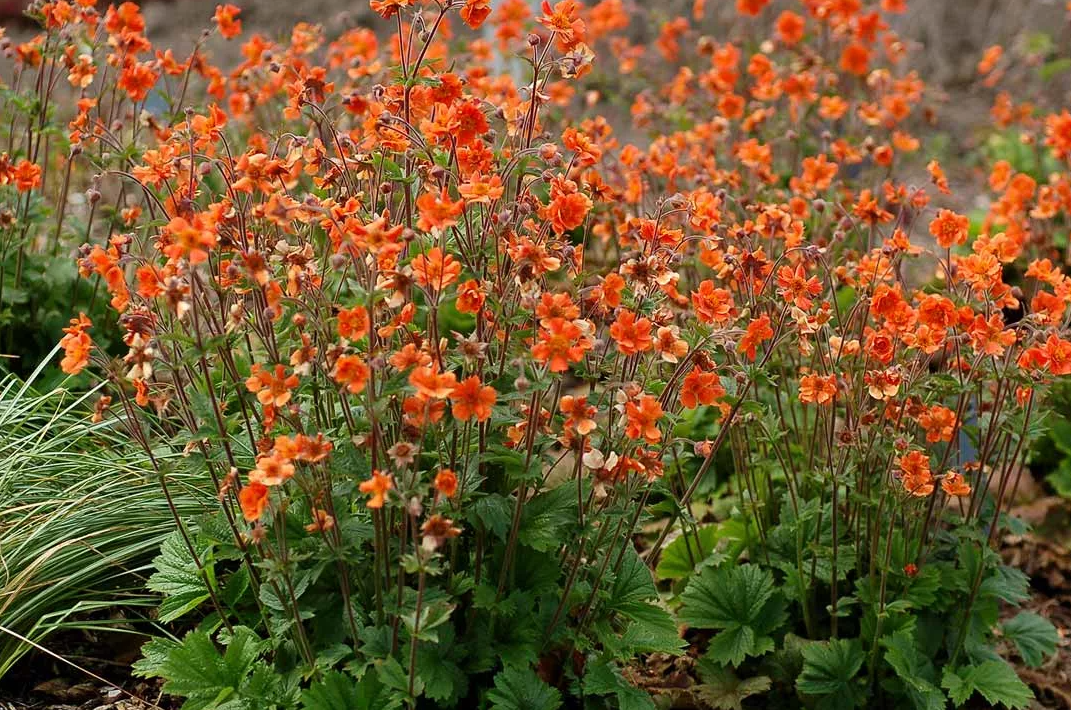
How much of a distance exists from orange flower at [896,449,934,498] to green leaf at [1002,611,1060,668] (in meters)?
0.79

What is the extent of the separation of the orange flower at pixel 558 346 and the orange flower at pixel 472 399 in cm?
10

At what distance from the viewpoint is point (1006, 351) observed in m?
2.58

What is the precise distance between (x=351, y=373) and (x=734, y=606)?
129cm

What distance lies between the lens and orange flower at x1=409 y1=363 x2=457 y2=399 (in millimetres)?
1830

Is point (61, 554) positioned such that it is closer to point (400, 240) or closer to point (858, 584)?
point (400, 240)

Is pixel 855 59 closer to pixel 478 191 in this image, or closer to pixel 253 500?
pixel 478 191

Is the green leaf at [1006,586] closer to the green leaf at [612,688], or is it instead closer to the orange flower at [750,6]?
the green leaf at [612,688]

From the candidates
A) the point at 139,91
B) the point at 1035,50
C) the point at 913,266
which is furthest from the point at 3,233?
the point at 1035,50

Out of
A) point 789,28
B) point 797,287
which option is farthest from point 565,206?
point 789,28

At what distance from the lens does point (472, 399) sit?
6.22 ft

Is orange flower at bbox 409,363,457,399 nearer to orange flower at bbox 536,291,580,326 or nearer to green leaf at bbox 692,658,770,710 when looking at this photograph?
orange flower at bbox 536,291,580,326

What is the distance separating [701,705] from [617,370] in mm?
959

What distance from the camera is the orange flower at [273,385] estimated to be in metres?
1.95

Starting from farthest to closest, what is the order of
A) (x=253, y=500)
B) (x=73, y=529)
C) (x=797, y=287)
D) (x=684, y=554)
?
(x=684, y=554) → (x=73, y=529) → (x=797, y=287) → (x=253, y=500)
